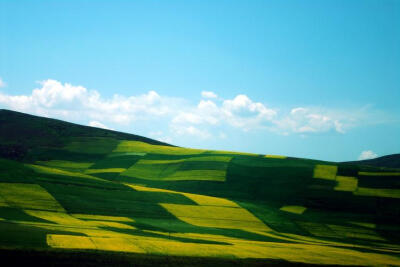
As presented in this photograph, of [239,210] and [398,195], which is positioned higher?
[398,195]

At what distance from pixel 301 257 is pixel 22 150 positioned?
54.2 meters

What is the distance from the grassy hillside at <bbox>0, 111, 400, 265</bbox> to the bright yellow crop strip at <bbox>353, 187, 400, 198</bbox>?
0.11 metres

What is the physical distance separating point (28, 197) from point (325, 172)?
121ft

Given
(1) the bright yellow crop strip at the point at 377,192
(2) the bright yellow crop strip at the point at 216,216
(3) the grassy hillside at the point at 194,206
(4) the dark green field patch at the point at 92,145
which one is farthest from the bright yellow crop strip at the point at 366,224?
(4) the dark green field patch at the point at 92,145

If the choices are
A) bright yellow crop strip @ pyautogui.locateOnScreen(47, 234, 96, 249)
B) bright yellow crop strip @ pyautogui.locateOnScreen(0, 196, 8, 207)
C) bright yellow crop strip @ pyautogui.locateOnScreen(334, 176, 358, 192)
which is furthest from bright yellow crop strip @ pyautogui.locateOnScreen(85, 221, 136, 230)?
bright yellow crop strip @ pyautogui.locateOnScreen(334, 176, 358, 192)

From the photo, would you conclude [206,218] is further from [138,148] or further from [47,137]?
[47,137]

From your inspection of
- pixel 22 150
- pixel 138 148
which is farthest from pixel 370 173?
pixel 22 150

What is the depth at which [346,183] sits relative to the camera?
48125mm

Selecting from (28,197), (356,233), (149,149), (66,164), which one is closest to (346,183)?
(356,233)

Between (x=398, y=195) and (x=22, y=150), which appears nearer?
(x=398, y=195)

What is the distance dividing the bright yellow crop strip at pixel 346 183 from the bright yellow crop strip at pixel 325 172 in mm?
1118

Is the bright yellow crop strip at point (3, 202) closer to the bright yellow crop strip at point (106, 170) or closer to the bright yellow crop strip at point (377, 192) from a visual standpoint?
the bright yellow crop strip at point (106, 170)

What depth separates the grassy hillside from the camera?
21984mm

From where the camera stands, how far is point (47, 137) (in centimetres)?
7175
